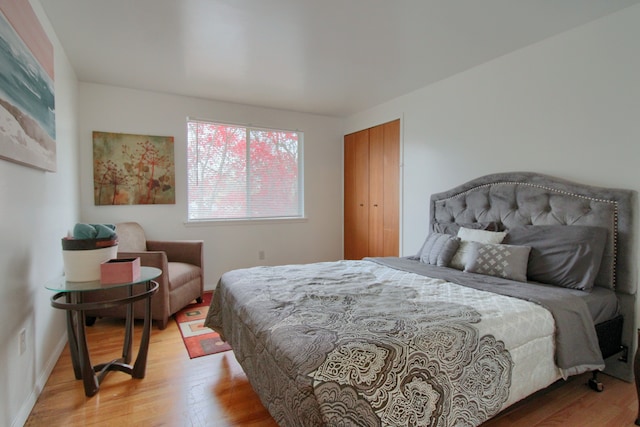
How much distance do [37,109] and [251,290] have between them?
1651 millimetres

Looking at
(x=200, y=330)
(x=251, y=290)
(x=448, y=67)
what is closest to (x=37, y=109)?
(x=251, y=290)

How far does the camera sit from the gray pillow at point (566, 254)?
6.92 ft

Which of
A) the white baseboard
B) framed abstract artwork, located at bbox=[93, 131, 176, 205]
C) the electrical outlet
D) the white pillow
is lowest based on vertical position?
the white baseboard

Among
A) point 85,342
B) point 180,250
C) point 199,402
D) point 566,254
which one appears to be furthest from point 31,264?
point 566,254

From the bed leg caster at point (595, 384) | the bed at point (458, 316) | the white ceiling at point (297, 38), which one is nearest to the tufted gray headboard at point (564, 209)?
the bed at point (458, 316)

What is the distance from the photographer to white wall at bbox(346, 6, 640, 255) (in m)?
2.17

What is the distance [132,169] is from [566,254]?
13.6 ft

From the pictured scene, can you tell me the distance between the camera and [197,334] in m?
2.85

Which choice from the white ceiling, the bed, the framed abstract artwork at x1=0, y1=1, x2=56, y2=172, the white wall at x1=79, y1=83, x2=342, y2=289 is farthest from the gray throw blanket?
the white wall at x1=79, y1=83, x2=342, y2=289

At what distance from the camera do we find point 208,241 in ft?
13.8

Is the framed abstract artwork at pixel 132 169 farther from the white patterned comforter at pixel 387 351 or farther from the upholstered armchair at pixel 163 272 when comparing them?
the white patterned comforter at pixel 387 351

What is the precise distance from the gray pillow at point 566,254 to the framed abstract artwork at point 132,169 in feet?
12.1

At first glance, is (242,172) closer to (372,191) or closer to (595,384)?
(372,191)

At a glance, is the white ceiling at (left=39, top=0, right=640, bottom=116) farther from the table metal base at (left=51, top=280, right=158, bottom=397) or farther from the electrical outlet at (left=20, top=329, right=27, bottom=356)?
the electrical outlet at (left=20, top=329, right=27, bottom=356)
